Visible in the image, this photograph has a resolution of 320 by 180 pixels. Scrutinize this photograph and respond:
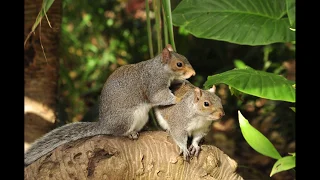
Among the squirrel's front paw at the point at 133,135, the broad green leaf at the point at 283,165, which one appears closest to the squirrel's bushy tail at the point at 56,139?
the squirrel's front paw at the point at 133,135

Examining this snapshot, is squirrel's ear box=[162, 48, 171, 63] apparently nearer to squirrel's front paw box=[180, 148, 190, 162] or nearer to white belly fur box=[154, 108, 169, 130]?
white belly fur box=[154, 108, 169, 130]

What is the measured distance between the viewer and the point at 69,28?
18.5ft

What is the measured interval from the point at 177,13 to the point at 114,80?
18.3 inches

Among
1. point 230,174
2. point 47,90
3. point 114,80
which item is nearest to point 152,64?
point 114,80

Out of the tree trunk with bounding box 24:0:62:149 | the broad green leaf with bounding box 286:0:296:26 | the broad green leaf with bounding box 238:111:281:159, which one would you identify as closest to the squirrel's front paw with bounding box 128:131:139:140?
the broad green leaf with bounding box 238:111:281:159

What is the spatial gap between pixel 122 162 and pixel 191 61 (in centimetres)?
228

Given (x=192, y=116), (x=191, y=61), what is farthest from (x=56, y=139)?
(x=191, y=61)

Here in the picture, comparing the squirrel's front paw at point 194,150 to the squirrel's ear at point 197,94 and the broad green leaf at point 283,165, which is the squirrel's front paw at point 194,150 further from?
the broad green leaf at point 283,165

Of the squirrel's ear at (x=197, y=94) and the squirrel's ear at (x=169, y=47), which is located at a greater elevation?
the squirrel's ear at (x=169, y=47)

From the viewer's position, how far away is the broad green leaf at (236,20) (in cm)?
247

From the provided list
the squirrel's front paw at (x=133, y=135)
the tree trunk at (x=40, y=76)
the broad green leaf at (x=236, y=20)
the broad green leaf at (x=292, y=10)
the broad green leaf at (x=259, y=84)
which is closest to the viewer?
the broad green leaf at (x=292, y=10)

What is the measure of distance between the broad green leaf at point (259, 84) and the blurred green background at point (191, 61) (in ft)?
5.28

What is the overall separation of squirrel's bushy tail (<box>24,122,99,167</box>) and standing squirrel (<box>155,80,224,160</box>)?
1.02 ft
